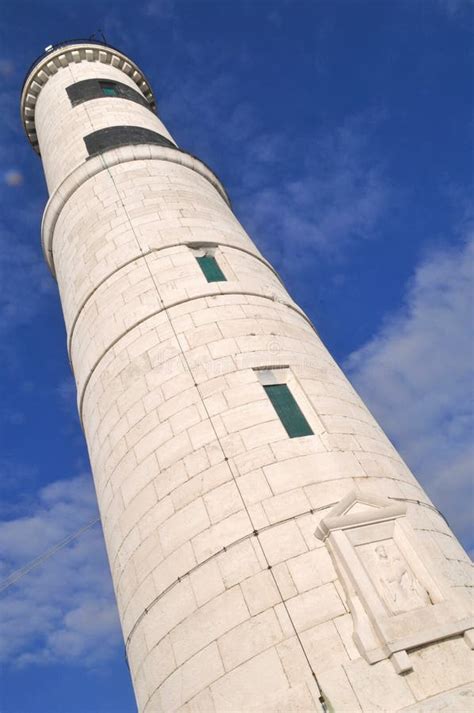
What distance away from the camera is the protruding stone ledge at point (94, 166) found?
492 inches

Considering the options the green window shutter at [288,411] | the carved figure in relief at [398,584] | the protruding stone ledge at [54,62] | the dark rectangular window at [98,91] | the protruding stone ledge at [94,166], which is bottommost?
the carved figure in relief at [398,584]

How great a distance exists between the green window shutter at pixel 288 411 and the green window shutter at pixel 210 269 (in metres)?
2.78

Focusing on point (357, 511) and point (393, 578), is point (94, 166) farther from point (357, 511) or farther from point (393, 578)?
point (393, 578)

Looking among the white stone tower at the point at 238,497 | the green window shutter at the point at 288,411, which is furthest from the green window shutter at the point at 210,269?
the green window shutter at the point at 288,411

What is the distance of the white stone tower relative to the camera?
4938 millimetres

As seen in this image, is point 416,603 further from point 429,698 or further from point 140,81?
point 140,81

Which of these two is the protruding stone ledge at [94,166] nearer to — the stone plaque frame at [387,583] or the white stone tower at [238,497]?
the white stone tower at [238,497]

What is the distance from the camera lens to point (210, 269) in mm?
9719

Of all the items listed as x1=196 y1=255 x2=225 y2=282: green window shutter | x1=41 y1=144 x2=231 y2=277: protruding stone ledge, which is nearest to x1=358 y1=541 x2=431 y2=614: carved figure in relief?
x1=196 y1=255 x2=225 y2=282: green window shutter

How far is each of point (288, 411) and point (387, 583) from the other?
2.66 meters

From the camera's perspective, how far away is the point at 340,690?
15.1ft

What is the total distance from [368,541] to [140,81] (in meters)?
22.8

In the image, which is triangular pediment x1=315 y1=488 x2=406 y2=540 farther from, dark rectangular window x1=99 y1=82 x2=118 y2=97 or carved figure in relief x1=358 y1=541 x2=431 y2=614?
dark rectangular window x1=99 y1=82 x2=118 y2=97

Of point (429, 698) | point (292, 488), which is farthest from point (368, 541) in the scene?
point (429, 698)
